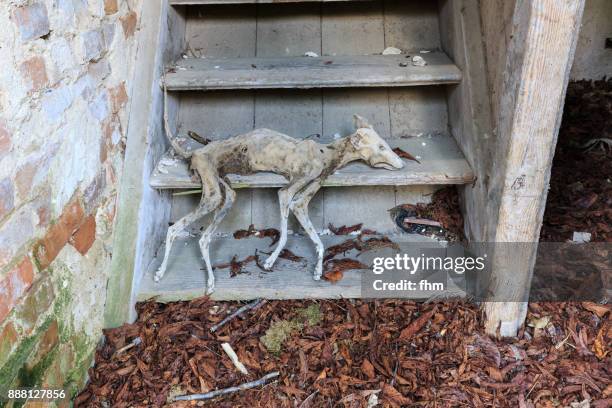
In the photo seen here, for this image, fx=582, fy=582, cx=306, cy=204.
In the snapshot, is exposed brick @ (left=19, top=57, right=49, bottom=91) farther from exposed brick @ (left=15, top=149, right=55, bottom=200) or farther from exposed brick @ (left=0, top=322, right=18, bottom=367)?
exposed brick @ (left=0, top=322, right=18, bottom=367)

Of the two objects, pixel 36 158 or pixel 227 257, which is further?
pixel 227 257

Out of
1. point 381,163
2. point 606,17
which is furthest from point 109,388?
point 606,17

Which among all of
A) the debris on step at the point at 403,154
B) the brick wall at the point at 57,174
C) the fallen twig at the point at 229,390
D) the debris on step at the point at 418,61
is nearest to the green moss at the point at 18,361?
the brick wall at the point at 57,174

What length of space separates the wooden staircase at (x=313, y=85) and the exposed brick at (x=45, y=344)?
60 cm

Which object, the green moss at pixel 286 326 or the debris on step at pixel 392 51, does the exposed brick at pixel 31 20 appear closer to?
the green moss at pixel 286 326

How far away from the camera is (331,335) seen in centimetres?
208

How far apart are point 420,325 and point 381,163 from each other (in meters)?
0.61

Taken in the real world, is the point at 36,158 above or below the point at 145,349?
above

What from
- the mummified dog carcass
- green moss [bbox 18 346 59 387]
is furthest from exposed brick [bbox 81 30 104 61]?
green moss [bbox 18 346 59 387]

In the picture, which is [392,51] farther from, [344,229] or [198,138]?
[198,138]

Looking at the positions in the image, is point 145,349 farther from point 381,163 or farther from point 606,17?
point 606,17

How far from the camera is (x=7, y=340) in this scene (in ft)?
4.77

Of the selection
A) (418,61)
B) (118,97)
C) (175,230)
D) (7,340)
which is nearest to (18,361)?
(7,340)

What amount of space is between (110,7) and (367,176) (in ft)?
3.58
